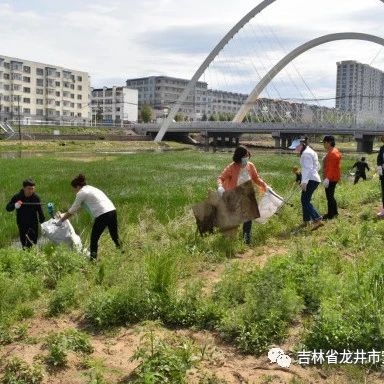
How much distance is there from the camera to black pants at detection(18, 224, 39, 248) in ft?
28.2

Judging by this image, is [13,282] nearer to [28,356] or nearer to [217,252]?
[28,356]

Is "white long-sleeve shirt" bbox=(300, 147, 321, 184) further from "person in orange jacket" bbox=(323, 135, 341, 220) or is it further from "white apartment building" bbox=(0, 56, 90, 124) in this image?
"white apartment building" bbox=(0, 56, 90, 124)

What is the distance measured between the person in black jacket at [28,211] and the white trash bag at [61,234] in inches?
17.4

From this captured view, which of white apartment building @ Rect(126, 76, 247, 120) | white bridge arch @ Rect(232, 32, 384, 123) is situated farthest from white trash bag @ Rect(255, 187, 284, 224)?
white apartment building @ Rect(126, 76, 247, 120)

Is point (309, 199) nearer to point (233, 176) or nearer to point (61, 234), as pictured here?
point (233, 176)

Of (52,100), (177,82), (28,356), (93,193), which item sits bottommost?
(28,356)

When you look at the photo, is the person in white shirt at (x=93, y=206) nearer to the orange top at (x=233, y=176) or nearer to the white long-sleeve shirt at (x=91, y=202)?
the white long-sleeve shirt at (x=91, y=202)

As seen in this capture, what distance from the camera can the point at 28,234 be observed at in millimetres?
8656

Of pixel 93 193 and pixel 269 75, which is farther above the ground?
pixel 269 75

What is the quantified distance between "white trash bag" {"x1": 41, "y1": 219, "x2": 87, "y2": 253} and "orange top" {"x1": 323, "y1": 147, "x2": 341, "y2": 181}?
4857 millimetres

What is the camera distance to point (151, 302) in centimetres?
546

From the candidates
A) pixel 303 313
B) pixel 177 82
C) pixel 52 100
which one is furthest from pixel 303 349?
pixel 177 82

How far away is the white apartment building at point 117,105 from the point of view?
389ft

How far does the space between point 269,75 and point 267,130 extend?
828 cm
